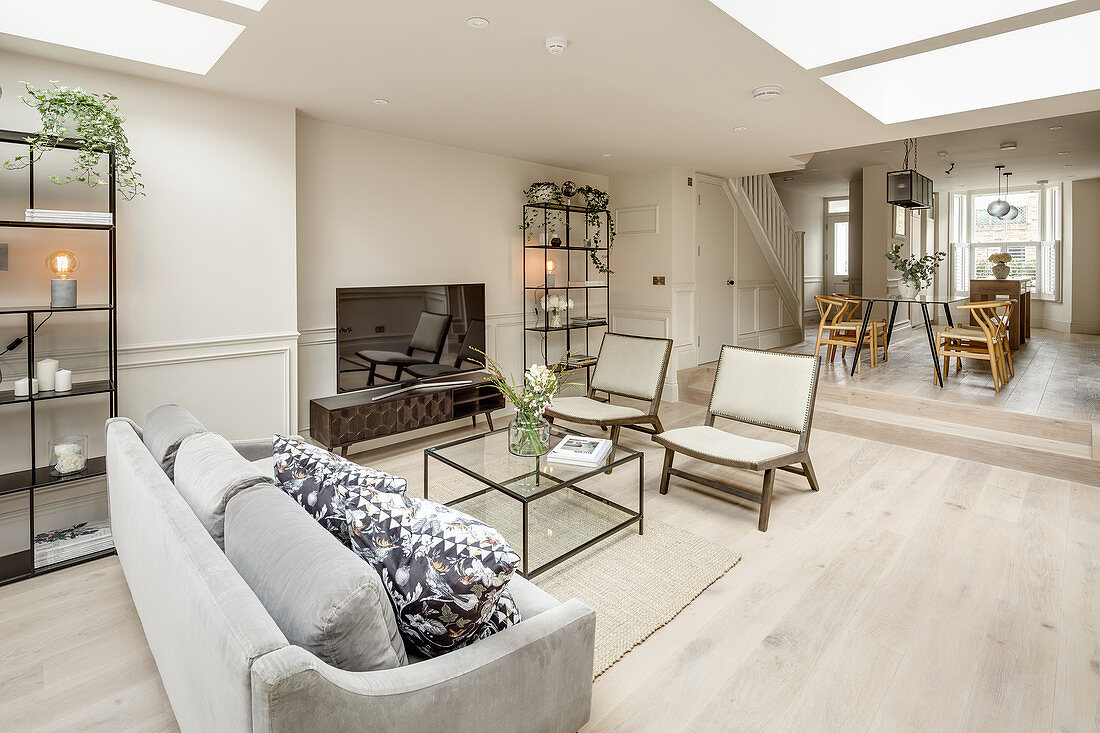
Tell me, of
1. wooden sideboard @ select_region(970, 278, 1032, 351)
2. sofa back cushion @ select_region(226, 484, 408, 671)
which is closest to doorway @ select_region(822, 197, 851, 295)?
wooden sideboard @ select_region(970, 278, 1032, 351)

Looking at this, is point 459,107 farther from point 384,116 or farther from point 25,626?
point 25,626

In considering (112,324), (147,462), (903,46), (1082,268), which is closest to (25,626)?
(147,462)

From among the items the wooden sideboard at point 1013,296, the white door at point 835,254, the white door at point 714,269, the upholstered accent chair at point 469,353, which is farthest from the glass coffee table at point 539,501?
the white door at point 835,254

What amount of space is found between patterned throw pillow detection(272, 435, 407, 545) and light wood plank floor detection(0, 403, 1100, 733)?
0.84 meters

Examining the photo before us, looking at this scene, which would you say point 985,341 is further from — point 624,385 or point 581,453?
point 581,453

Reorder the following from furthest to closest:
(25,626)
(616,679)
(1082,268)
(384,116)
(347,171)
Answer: (1082,268) → (347,171) → (384,116) → (25,626) → (616,679)

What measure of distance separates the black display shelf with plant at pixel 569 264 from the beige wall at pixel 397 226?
186 mm

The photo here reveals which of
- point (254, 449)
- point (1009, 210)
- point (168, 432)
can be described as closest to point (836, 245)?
point (1009, 210)

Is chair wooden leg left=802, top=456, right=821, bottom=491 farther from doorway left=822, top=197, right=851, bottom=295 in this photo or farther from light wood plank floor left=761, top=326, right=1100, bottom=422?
doorway left=822, top=197, right=851, bottom=295

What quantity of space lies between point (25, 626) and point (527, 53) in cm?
321

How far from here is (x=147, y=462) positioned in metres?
2.08

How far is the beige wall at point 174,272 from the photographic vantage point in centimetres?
296

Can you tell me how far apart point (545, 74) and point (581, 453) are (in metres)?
1.98

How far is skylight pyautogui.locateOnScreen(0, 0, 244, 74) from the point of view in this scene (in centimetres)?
270
